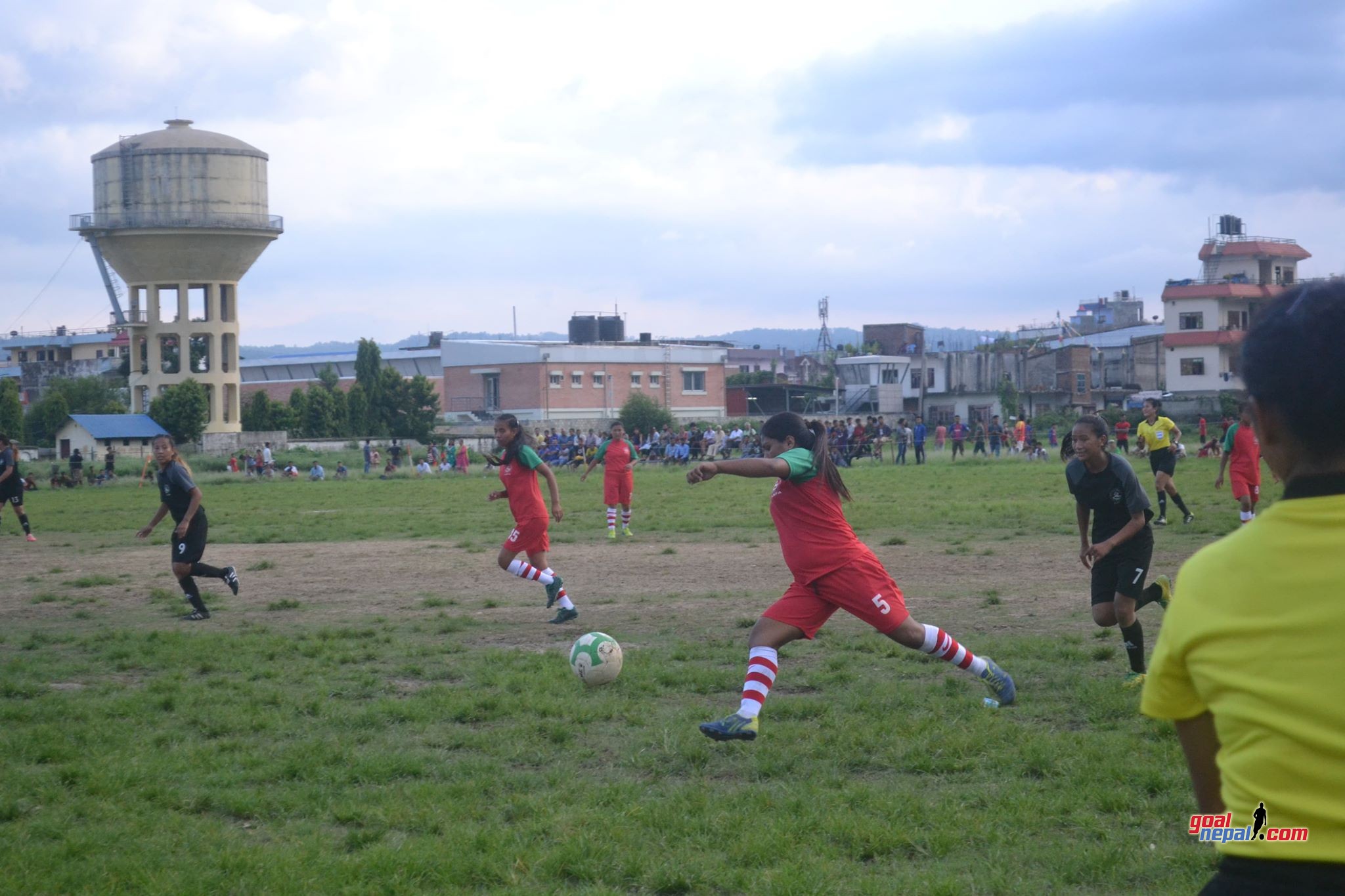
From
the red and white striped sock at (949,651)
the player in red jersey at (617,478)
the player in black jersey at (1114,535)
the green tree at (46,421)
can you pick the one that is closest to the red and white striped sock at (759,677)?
the red and white striped sock at (949,651)

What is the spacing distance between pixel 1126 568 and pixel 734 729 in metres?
→ 3.00

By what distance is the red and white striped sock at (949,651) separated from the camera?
736cm

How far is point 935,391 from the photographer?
8956 centimetres

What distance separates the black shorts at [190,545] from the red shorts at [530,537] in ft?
10.1

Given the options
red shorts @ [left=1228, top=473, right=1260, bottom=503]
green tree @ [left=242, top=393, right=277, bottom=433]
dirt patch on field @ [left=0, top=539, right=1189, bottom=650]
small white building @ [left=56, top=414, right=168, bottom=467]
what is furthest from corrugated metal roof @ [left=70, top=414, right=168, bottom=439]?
red shorts @ [left=1228, top=473, right=1260, bottom=503]

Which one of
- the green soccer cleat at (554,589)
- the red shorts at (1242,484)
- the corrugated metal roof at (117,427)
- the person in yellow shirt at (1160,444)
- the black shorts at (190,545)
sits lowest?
the green soccer cleat at (554,589)

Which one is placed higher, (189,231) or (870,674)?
(189,231)

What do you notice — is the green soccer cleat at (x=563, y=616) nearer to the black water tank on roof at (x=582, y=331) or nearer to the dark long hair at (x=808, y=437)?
the dark long hair at (x=808, y=437)

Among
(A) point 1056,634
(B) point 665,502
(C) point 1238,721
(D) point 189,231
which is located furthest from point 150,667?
(D) point 189,231

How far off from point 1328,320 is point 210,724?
7.28 meters

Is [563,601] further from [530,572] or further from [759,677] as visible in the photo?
[759,677]

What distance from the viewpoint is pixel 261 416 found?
69375mm

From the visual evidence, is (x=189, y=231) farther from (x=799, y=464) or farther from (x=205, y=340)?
(x=799, y=464)


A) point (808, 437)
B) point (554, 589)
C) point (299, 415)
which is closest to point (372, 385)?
point (299, 415)
